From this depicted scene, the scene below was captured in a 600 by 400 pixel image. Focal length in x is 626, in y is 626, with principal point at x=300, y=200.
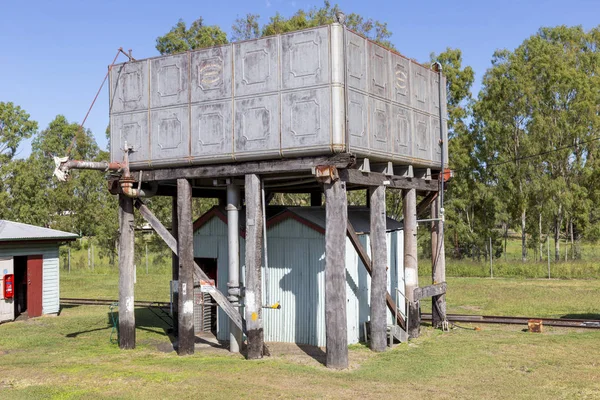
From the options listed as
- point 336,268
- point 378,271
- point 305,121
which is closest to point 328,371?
point 336,268

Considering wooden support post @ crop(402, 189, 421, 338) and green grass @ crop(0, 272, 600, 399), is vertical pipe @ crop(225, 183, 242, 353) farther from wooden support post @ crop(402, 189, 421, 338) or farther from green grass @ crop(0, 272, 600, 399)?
wooden support post @ crop(402, 189, 421, 338)

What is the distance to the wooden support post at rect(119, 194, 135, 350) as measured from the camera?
1817 centimetres

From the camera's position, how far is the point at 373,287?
16.8 metres

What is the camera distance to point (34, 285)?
25.5m

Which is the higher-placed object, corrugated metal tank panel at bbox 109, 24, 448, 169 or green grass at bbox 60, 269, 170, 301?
corrugated metal tank panel at bbox 109, 24, 448, 169

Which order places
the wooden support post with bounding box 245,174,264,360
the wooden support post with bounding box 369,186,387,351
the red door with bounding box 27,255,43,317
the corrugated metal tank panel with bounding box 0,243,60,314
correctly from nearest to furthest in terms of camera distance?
the wooden support post with bounding box 245,174,264,360 → the wooden support post with bounding box 369,186,387,351 → the red door with bounding box 27,255,43,317 → the corrugated metal tank panel with bounding box 0,243,60,314

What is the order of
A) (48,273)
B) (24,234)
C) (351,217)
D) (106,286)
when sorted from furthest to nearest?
(106,286) < (48,273) < (24,234) < (351,217)

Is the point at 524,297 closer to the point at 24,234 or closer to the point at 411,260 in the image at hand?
the point at 411,260

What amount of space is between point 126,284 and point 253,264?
4633mm

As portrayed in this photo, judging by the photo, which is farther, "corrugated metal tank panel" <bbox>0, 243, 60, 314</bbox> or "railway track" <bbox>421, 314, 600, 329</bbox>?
"corrugated metal tank panel" <bbox>0, 243, 60, 314</bbox>

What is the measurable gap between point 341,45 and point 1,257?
54.5 ft

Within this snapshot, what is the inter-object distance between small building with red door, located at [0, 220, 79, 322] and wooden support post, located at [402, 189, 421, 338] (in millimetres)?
14785

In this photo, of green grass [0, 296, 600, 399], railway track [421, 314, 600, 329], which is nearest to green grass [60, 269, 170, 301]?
green grass [0, 296, 600, 399]

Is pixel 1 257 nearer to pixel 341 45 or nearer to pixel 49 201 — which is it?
pixel 341 45
